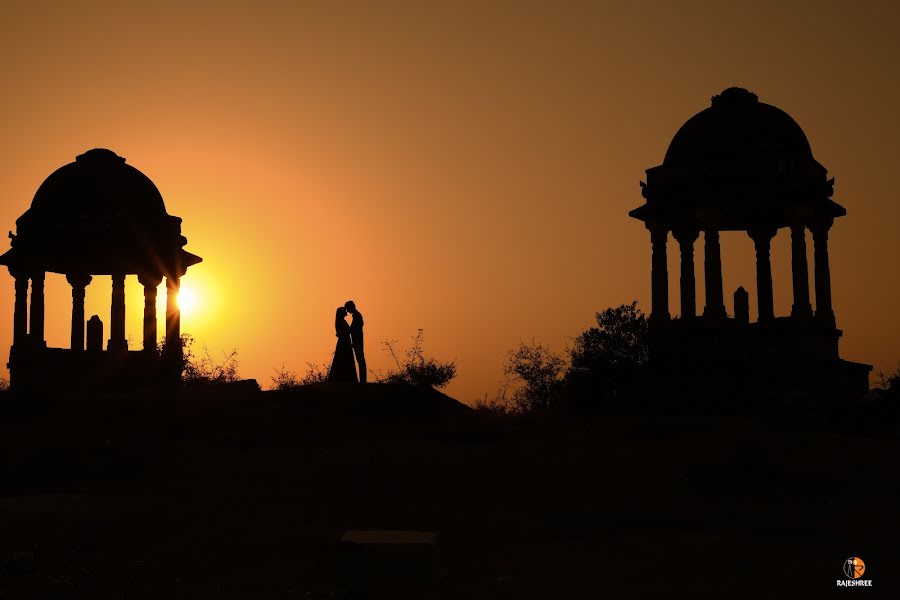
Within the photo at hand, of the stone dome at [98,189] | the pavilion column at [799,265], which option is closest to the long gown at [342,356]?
the stone dome at [98,189]

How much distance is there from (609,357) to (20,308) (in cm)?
2111

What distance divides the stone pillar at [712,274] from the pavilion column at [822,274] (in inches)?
123

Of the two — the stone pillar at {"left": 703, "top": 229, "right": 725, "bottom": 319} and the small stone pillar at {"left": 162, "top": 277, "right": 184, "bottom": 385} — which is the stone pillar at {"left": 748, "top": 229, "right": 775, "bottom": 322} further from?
the small stone pillar at {"left": 162, "top": 277, "right": 184, "bottom": 385}

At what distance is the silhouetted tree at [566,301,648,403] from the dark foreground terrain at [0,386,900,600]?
40.8 feet

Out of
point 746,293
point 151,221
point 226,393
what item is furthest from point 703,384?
point 151,221

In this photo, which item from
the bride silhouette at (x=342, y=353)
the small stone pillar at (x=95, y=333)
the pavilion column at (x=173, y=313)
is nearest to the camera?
the bride silhouette at (x=342, y=353)

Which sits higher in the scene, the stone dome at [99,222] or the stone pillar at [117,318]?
the stone dome at [99,222]

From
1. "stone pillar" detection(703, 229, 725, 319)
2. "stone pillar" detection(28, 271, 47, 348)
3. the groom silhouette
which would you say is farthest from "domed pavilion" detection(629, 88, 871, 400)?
"stone pillar" detection(28, 271, 47, 348)

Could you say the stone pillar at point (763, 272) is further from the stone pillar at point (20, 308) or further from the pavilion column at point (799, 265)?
the stone pillar at point (20, 308)

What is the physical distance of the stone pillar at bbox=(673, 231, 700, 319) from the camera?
30.9 meters

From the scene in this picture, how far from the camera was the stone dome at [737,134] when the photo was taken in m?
29.4

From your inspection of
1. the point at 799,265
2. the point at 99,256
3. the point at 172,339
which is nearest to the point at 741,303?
the point at 799,265

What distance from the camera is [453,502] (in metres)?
14.5

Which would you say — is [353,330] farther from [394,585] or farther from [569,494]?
[394,585]
